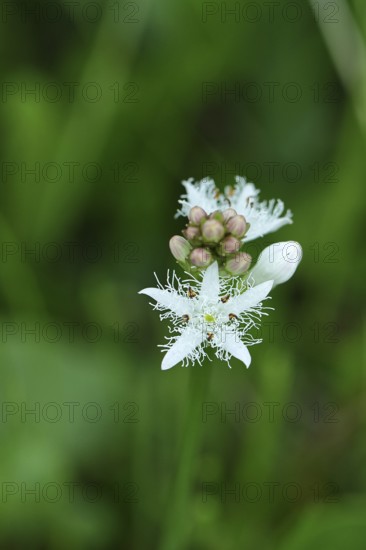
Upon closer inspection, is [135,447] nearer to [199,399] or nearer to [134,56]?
[199,399]

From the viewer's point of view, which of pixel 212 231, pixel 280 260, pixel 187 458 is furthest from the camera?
pixel 187 458

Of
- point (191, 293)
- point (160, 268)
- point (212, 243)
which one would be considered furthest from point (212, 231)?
point (160, 268)

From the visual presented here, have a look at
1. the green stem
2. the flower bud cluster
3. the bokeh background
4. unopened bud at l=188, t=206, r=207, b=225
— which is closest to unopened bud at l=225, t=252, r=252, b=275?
the flower bud cluster

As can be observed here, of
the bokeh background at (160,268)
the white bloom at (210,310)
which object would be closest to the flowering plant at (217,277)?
the white bloom at (210,310)

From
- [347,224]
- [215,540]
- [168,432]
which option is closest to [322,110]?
[347,224]

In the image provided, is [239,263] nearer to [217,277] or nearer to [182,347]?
[217,277]

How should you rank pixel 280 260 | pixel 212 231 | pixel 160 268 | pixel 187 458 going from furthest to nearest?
1. pixel 160 268
2. pixel 187 458
3. pixel 280 260
4. pixel 212 231

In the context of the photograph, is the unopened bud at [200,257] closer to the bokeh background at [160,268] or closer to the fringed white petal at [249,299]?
the fringed white petal at [249,299]

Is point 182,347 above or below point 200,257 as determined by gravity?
below
